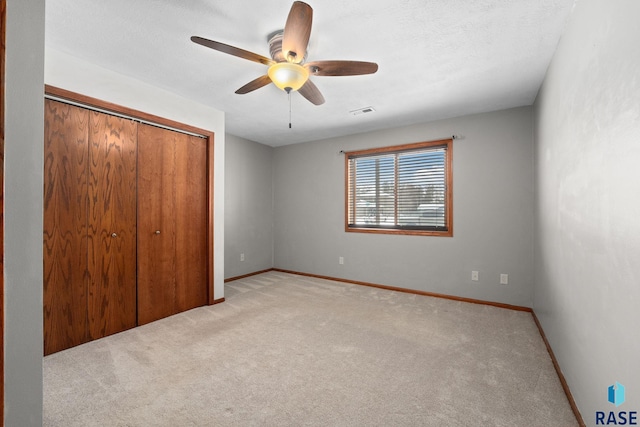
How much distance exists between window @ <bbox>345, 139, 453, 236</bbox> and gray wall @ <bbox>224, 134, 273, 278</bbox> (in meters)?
1.60

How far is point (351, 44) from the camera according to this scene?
210cm

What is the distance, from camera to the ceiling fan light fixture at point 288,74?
1.94 meters

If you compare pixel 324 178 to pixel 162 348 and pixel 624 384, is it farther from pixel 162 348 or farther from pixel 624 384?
pixel 624 384

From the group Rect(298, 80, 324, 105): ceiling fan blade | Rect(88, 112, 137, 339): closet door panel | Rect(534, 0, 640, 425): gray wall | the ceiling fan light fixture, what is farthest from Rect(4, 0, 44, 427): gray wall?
Rect(534, 0, 640, 425): gray wall

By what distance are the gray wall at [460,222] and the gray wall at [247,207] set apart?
79 cm

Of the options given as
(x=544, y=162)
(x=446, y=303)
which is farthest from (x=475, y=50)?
(x=446, y=303)

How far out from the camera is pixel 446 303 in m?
3.55

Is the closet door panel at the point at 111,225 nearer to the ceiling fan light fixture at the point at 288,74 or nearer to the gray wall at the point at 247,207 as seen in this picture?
the ceiling fan light fixture at the point at 288,74

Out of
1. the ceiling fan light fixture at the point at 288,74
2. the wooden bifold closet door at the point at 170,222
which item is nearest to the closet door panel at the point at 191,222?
the wooden bifold closet door at the point at 170,222

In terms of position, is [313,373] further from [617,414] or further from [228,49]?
[228,49]

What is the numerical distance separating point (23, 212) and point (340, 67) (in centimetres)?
181

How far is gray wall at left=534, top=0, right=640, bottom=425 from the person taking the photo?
1061 mm

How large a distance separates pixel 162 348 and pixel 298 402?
4.41 ft

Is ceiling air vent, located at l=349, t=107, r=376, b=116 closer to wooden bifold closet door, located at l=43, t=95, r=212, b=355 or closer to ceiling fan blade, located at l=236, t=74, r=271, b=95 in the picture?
ceiling fan blade, located at l=236, t=74, r=271, b=95
